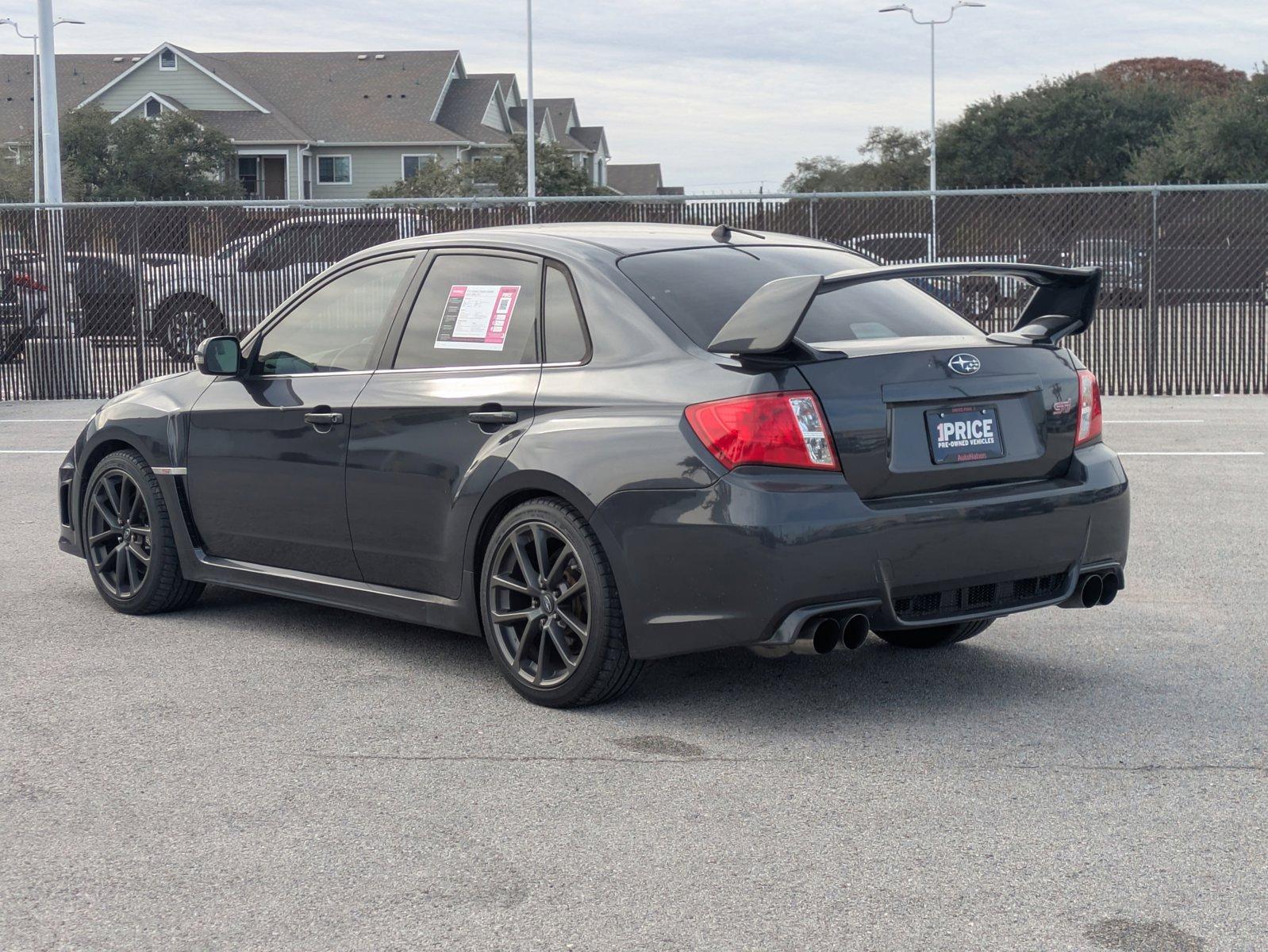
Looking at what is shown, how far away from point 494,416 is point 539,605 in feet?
2.10

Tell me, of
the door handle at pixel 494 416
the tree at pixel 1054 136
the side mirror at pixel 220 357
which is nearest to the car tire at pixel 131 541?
the side mirror at pixel 220 357

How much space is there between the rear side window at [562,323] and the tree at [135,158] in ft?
180

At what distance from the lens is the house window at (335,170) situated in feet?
219

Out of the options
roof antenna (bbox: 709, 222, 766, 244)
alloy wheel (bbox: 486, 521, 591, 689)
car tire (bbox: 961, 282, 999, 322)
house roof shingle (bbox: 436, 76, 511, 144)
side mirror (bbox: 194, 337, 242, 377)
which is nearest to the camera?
alloy wheel (bbox: 486, 521, 591, 689)

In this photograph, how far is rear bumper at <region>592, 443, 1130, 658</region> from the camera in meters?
4.70

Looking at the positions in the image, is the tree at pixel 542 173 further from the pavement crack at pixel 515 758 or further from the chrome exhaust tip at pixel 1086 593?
the pavement crack at pixel 515 758

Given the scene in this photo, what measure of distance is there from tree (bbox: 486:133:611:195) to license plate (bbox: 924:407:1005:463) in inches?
1878

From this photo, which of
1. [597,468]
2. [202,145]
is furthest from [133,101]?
[597,468]

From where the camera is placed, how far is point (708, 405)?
4.82m

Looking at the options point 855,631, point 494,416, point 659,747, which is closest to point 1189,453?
point 855,631

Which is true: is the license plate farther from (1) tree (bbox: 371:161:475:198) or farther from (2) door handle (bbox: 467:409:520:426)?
(1) tree (bbox: 371:161:475:198)

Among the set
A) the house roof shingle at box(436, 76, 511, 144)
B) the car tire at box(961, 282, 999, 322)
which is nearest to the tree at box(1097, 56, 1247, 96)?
the house roof shingle at box(436, 76, 511, 144)

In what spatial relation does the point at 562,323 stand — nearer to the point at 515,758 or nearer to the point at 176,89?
the point at 515,758

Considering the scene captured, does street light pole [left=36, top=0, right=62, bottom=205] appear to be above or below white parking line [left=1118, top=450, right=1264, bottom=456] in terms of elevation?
above
